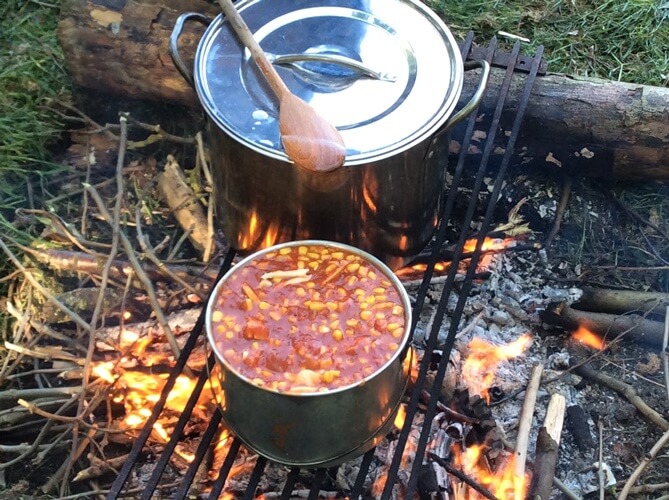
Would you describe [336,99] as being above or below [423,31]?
below

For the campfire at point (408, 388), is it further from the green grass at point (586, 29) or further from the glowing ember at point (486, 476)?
the green grass at point (586, 29)

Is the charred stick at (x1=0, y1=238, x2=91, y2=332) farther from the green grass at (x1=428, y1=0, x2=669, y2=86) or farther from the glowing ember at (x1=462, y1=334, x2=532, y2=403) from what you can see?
the green grass at (x1=428, y1=0, x2=669, y2=86)

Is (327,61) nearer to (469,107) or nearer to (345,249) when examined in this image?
(469,107)

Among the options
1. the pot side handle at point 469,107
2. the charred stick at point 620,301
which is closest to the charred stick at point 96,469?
the pot side handle at point 469,107

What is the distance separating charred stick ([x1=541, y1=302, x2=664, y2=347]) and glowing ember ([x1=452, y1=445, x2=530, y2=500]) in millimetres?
593

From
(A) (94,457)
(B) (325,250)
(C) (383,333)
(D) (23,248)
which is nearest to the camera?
(C) (383,333)

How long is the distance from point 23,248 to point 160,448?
3.17ft

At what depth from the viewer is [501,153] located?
2.95m

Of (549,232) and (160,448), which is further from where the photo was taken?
(549,232)

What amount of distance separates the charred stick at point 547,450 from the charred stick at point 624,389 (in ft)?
0.70

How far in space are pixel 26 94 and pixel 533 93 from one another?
2.26 m

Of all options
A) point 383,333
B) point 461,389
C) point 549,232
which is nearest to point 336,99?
point 383,333

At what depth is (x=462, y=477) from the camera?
2.04 m

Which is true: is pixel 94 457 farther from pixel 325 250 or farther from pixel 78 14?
pixel 78 14
